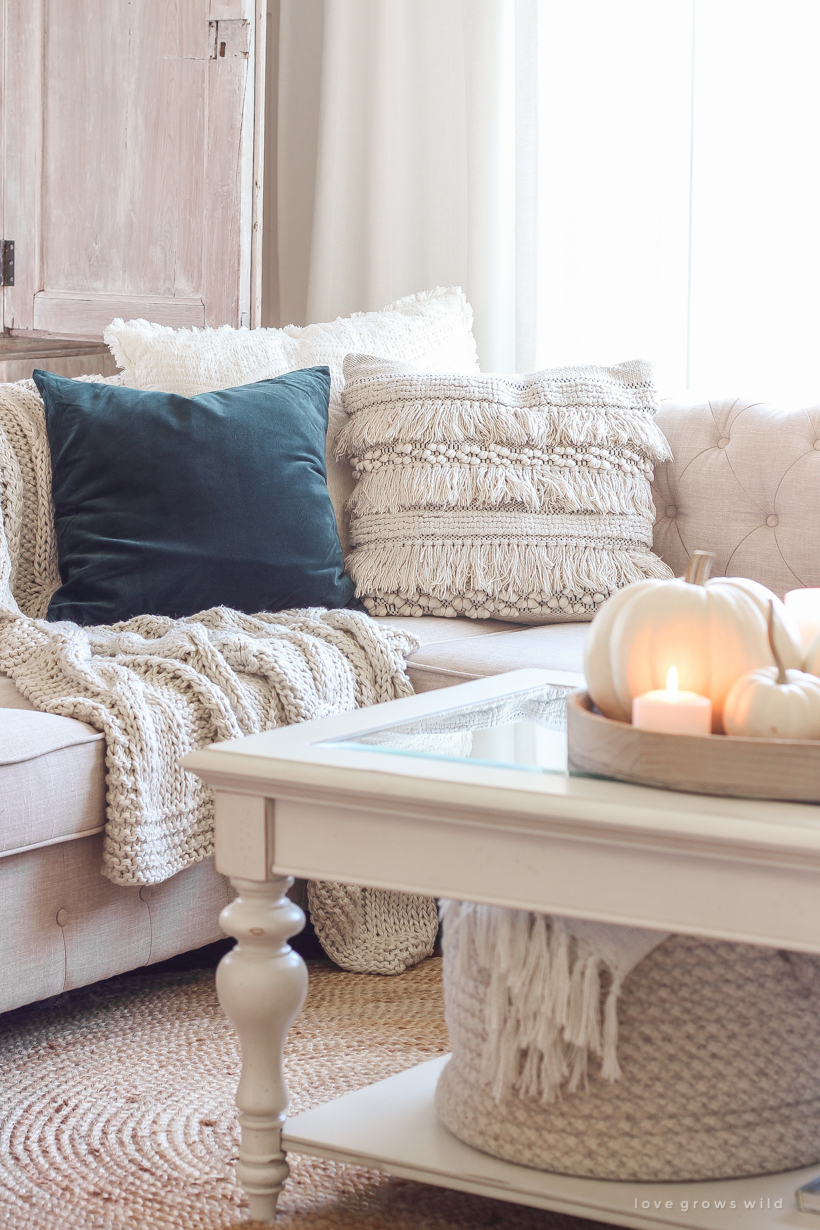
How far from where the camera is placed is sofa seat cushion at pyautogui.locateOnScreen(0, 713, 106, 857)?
1.39 m

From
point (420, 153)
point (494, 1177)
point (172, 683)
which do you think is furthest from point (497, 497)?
point (420, 153)

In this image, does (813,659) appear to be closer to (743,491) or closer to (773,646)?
(773,646)

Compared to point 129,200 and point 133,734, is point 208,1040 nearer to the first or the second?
point 133,734

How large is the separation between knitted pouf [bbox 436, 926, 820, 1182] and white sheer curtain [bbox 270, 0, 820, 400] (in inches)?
66.2

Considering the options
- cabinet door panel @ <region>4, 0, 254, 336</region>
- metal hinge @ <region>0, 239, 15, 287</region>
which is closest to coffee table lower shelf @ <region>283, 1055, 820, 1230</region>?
cabinet door panel @ <region>4, 0, 254, 336</region>

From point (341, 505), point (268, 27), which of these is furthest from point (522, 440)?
point (268, 27)

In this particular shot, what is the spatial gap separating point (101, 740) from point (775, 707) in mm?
819

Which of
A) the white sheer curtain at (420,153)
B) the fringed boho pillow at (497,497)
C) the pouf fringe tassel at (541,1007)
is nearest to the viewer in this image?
the pouf fringe tassel at (541,1007)

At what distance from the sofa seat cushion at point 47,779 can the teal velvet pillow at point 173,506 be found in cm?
43

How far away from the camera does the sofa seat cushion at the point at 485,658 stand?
178cm

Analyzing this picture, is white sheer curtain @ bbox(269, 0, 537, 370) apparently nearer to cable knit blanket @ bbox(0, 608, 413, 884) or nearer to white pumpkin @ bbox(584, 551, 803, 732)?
cable knit blanket @ bbox(0, 608, 413, 884)

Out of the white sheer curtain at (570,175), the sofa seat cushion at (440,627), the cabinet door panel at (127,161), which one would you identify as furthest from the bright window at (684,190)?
the sofa seat cushion at (440,627)

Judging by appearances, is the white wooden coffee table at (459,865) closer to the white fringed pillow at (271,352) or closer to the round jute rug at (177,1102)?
the round jute rug at (177,1102)

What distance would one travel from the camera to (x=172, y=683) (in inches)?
63.4
